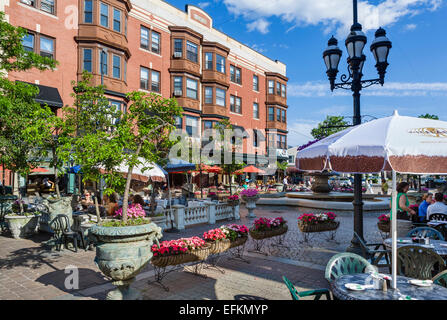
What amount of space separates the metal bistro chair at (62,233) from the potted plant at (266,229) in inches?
196

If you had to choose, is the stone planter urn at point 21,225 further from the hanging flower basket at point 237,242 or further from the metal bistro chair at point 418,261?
the metal bistro chair at point 418,261

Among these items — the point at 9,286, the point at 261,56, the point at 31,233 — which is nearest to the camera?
the point at 9,286

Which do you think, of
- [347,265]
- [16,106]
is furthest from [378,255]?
[16,106]

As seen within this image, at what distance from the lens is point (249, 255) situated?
25.6ft

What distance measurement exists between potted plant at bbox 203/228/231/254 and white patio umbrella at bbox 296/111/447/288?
3.16m

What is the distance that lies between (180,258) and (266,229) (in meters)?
3.21

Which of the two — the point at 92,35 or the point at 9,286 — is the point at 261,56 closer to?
the point at 92,35

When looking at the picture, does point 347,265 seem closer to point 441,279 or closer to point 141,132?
point 441,279

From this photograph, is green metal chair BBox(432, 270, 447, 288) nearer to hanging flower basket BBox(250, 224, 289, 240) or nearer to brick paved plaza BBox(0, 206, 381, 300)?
brick paved plaza BBox(0, 206, 381, 300)

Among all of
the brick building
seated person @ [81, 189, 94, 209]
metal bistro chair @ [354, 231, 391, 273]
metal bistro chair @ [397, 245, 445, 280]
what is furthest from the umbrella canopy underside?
the brick building

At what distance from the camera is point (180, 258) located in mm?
5566

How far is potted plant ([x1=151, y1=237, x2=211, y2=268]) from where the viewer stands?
5.43m
